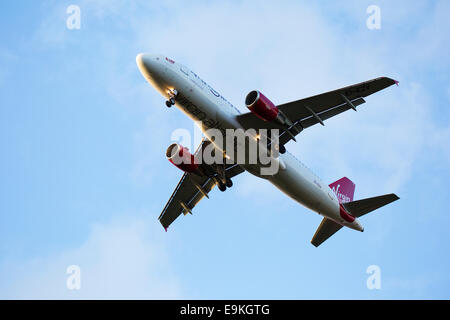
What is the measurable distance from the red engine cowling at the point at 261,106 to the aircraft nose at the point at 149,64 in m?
6.26

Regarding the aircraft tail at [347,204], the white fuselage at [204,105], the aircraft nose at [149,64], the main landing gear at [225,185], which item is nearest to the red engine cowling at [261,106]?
the white fuselage at [204,105]

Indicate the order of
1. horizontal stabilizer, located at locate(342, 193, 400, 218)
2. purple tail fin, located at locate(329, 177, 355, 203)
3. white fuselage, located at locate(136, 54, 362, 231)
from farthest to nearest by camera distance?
purple tail fin, located at locate(329, 177, 355, 203) → horizontal stabilizer, located at locate(342, 193, 400, 218) → white fuselage, located at locate(136, 54, 362, 231)

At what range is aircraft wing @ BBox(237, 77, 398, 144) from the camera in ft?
126

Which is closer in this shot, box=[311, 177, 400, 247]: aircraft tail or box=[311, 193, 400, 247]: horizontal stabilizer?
box=[311, 193, 400, 247]: horizontal stabilizer

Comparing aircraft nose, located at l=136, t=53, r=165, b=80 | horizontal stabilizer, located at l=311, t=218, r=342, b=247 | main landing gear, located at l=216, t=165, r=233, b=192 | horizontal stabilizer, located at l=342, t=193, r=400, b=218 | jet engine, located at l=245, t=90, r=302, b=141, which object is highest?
aircraft nose, located at l=136, t=53, r=165, b=80

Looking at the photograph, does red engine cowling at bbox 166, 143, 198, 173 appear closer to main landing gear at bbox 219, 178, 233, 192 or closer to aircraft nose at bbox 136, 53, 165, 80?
main landing gear at bbox 219, 178, 233, 192

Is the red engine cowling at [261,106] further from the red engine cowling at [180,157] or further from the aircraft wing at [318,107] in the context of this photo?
the red engine cowling at [180,157]

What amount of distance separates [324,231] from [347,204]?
13.5ft

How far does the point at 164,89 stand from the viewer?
3775cm

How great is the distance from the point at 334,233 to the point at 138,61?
73.7 ft

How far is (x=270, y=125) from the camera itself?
40.2 meters

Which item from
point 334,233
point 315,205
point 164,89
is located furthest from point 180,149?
point 334,233

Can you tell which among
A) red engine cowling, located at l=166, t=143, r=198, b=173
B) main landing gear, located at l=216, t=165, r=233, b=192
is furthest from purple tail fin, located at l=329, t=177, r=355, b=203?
red engine cowling, located at l=166, t=143, r=198, b=173

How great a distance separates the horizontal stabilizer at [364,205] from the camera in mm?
44219
